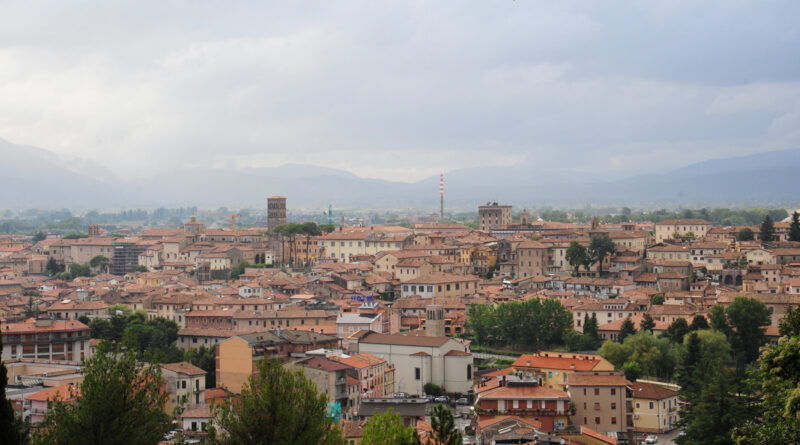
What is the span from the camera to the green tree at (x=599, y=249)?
56344mm

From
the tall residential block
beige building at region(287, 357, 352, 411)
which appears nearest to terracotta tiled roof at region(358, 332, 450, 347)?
beige building at region(287, 357, 352, 411)

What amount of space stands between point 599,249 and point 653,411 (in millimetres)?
27088

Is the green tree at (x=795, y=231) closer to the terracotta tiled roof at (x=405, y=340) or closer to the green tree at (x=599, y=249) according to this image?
the green tree at (x=599, y=249)

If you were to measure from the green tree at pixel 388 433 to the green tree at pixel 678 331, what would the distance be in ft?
79.1

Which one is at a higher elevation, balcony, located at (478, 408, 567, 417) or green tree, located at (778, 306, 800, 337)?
green tree, located at (778, 306, 800, 337)

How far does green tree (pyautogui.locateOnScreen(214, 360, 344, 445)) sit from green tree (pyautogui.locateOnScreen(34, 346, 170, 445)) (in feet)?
3.59

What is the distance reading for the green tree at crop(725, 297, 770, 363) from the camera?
3719 cm

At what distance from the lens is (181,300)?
47156 millimetres

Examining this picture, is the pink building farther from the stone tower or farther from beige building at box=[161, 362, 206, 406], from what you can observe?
the stone tower

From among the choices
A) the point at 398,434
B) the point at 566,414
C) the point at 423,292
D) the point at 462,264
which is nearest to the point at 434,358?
the point at 566,414

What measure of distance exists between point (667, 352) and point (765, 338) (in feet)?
13.9

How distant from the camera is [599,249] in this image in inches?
2217

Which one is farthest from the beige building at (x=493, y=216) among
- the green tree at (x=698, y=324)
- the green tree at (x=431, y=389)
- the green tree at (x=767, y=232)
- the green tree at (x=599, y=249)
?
the green tree at (x=431, y=389)

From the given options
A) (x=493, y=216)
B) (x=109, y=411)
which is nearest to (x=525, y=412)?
(x=109, y=411)
